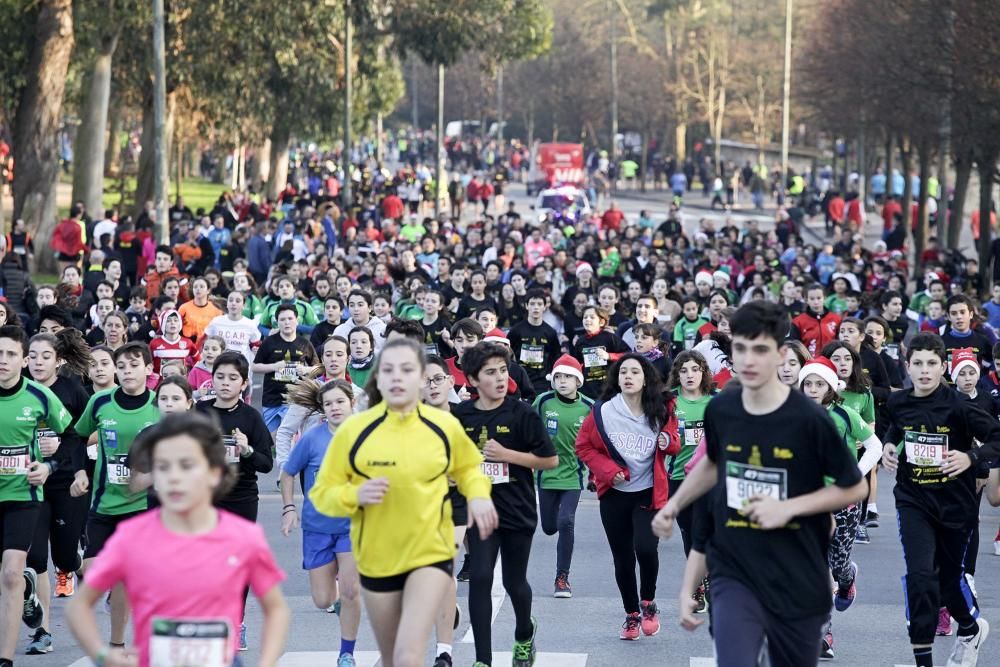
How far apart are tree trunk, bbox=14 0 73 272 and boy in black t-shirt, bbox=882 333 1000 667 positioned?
1052 inches

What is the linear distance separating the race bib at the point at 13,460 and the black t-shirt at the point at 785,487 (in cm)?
420

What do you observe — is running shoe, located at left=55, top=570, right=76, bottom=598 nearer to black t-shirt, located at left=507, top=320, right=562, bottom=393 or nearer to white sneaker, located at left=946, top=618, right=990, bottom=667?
white sneaker, located at left=946, top=618, right=990, bottom=667

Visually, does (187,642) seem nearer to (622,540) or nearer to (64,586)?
(622,540)

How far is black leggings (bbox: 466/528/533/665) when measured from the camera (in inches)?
357

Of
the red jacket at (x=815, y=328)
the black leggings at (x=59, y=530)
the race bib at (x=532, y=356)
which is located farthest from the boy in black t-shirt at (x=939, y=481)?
the red jacket at (x=815, y=328)

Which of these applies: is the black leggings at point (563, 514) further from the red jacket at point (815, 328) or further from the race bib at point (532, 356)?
the red jacket at point (815, 328)

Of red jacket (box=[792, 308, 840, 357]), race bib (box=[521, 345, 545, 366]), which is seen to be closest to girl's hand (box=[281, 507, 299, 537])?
race bib (box=[521, 345, 545, 366])

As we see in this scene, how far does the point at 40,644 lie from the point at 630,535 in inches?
127

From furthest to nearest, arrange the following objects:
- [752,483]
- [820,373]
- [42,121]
Answer: [42,121]
[820,373]
[752,483]

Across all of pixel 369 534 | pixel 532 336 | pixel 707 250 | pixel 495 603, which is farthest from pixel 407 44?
pixel 369 534

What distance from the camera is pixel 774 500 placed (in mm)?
6453

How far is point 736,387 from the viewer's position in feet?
23.2

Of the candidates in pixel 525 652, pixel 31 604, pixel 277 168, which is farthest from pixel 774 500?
pixel 277 168

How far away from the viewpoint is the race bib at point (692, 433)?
38.0 ft
